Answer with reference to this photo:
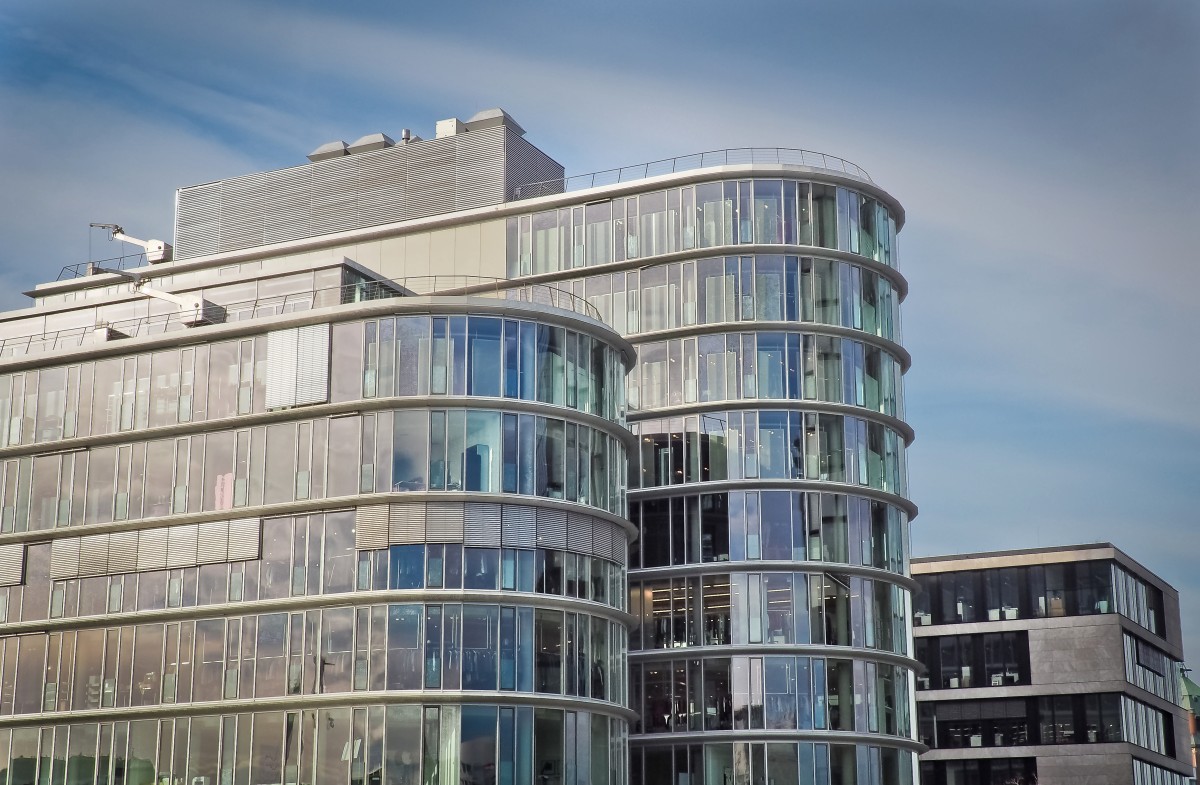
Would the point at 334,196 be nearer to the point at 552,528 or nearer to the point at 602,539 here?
the point at 602,539

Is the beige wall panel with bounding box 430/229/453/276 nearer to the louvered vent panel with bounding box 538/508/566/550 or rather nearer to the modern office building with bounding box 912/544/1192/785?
the louvered vent panel with bounding box 538/508/566/550

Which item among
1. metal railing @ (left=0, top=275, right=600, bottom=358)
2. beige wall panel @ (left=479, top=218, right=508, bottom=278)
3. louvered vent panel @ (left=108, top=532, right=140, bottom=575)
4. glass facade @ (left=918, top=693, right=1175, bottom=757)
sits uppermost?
beige wall panel @ (left=479, top=218, right=508, bottom=278)

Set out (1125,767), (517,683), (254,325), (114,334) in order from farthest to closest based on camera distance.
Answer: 1. (1125,767)
2. (114,334)
3. (254,325)
4. (517,683)

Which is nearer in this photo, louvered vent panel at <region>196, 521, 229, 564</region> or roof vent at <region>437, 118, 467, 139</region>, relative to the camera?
louvered vent panel at <region>196, 521, 229, 564</region>

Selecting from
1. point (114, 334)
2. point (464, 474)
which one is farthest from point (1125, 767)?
point (114, 334)

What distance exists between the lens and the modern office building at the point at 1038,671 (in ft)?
337

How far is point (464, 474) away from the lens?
64812mm

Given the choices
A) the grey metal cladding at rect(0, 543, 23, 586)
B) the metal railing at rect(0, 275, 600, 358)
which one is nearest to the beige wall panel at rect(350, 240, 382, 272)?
the metal railing at rect(0, 275, 600, 358)

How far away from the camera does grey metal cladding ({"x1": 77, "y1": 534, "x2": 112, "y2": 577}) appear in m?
69.2

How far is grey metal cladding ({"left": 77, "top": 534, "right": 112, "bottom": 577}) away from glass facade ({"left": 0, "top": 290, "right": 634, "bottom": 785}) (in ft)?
0.38

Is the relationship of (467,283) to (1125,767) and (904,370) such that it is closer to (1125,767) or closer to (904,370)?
(904,370)

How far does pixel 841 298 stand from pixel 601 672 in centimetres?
2477

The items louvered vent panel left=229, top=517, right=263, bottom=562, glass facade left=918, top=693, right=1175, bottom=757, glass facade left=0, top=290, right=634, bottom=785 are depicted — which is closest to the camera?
glass facade left=0, top=290, right=634, bottom=785

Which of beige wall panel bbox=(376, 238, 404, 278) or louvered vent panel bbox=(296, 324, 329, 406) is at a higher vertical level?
beige wall panel bbox=(376, 238, 404, 278)
